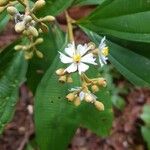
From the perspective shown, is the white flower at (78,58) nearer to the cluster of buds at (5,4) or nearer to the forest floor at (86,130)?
the cluster of buds at (5,4)

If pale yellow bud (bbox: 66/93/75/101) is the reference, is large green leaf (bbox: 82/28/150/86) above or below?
below

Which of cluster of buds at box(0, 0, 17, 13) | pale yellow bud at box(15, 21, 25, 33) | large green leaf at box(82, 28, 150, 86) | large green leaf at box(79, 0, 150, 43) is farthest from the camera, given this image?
large green leaf at box(82, 28, 150, 86)

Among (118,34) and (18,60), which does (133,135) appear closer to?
(18,60)

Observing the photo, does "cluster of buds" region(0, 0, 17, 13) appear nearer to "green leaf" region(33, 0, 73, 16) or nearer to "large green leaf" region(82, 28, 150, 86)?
"green leaf" region(33, 0, 73, 16)

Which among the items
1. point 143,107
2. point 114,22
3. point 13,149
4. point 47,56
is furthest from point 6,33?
point 114,22

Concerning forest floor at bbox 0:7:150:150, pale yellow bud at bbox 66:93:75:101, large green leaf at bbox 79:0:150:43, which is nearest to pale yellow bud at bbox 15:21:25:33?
pale yellow bud at bbox 66:93:75:101

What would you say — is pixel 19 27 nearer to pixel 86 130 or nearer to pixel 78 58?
pixel 78 58
